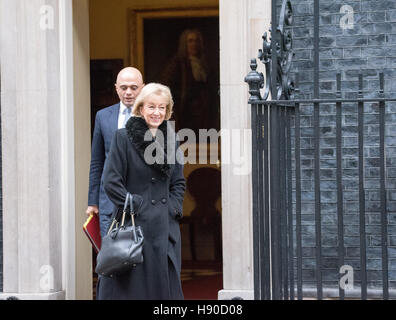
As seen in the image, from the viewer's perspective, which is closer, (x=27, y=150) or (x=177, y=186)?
(x=177, y=186)

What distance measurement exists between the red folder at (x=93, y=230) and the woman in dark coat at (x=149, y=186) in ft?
2.59

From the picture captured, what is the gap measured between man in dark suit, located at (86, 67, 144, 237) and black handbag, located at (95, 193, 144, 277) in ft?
4.05

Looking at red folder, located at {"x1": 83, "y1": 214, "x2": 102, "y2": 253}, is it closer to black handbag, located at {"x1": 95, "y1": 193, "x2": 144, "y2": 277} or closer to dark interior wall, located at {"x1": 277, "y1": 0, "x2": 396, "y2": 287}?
black handbag, located at {"x1": 95, "y1": 193, "x2": 144, "y2": 277}

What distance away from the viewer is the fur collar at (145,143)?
6.14m

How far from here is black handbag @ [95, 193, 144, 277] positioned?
5.76m

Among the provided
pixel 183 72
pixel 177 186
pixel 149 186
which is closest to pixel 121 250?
pixel 149 186

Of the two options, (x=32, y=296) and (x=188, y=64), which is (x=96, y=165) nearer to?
(x=32, y=296)

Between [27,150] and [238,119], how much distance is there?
1917mm

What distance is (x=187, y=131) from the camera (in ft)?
41.4

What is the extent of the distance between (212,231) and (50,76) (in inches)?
175

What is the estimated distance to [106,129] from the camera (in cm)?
716
